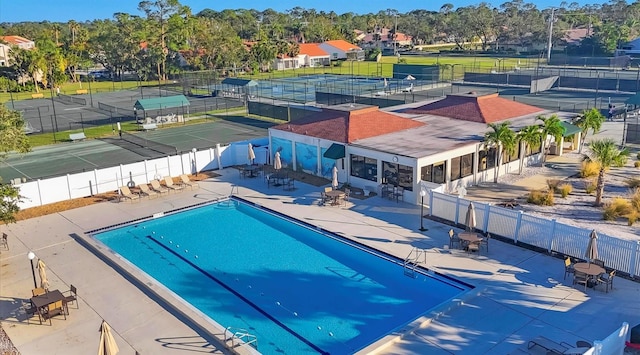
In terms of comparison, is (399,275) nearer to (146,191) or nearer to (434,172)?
(434,172)

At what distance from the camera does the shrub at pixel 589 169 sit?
2509 centimetres

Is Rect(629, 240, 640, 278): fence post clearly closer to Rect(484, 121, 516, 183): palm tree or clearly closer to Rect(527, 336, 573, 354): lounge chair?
Rect(527, 336, 573, 354): lounge chair

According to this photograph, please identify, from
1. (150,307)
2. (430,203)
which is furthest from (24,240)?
(430,203)

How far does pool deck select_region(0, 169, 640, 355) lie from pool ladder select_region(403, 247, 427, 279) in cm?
29

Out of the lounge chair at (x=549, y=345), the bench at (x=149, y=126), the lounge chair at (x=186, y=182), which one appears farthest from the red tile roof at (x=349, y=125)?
the bench at (x=149, y=126)

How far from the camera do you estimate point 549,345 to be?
1176cm

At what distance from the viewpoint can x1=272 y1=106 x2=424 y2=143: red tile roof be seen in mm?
25906

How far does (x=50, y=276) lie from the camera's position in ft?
55.4

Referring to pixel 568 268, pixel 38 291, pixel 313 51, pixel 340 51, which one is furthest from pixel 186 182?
pixel 340 51

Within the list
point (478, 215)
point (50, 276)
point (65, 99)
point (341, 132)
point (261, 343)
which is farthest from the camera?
point (65, 99)

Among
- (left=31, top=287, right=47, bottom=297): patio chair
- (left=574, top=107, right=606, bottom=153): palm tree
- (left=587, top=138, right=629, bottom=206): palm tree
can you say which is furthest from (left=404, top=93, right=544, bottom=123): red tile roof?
(left=31, top=287, right=47, bottom=297): patio chair

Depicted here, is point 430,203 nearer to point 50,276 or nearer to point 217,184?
point 217,184

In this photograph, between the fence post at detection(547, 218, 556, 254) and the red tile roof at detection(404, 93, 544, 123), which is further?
the red tile roof at detection(404, 93, 544, 123)

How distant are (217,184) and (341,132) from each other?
6.96 m
